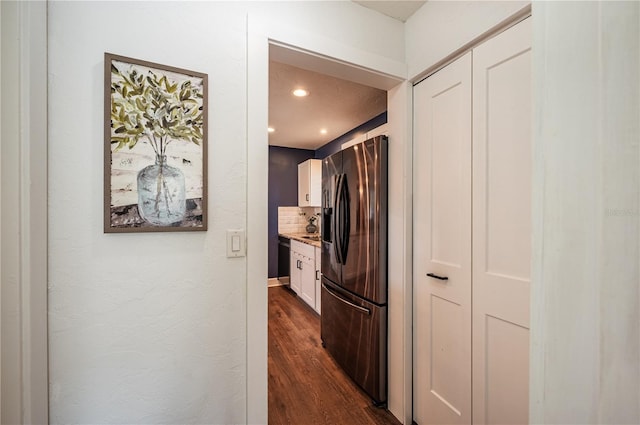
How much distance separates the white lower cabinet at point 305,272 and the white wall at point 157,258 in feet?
7.14

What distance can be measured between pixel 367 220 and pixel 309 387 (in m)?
1.29

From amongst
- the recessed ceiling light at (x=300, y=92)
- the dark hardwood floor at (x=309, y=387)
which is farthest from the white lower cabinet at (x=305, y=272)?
the recessed ceiling light at (x=300, y=92)

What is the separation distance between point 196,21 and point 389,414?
2395 millimetres

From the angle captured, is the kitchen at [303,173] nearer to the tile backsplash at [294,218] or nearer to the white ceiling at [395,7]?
the tile backsplash at [294,218]

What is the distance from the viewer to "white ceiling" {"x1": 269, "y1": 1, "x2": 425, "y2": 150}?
1.54m

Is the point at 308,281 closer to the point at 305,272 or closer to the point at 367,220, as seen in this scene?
the point at 305,272

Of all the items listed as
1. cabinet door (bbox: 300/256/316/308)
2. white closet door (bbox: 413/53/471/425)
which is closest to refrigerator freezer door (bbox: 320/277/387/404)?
white closet door (bbox: 413/53/471/425)

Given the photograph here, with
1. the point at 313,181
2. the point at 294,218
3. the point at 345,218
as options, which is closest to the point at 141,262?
the point at 345,218

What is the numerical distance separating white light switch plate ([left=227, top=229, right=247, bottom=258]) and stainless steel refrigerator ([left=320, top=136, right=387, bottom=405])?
91 cm

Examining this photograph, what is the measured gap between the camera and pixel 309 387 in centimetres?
199

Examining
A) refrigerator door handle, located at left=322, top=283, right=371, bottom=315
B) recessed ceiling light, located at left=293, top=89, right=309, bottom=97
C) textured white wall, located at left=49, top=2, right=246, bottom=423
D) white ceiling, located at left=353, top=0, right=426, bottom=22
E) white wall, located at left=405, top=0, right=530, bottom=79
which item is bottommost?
refrigerator door handle, located at left=322, top=283, right=371, bottom=315

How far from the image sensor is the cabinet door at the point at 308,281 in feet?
11.3

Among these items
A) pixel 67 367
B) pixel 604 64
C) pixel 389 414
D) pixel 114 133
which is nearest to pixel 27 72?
pixel 114 133

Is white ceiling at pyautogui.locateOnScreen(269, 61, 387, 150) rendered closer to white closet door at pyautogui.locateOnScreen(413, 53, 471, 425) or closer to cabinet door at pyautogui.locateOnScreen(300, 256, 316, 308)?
white closet door at pyautogui.locateOnScreen(413, 53, 471, 425)
